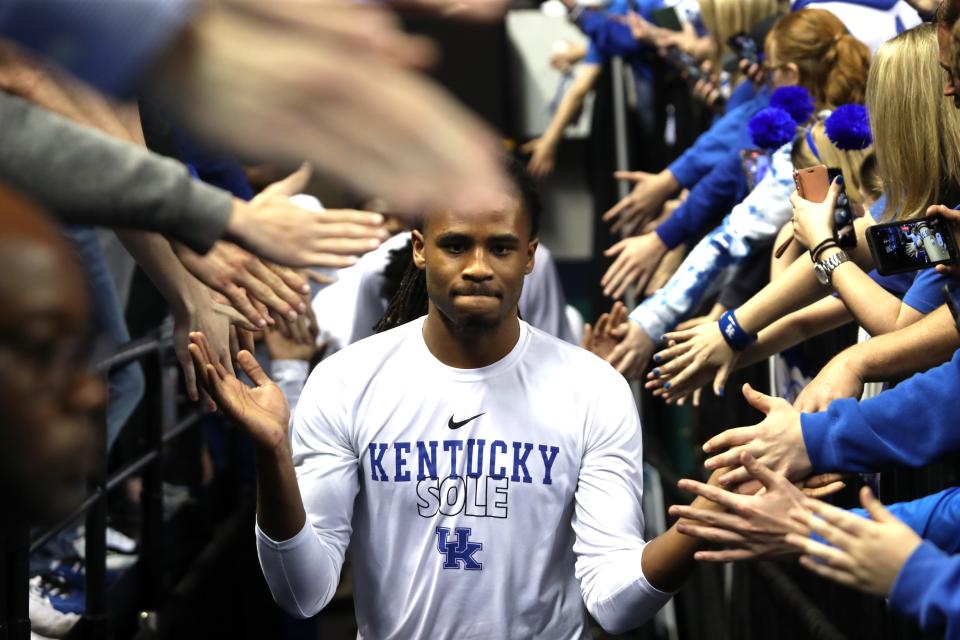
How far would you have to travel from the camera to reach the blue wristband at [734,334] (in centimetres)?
343

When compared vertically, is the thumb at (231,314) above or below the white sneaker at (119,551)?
above

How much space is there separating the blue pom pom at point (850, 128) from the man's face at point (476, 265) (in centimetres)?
74

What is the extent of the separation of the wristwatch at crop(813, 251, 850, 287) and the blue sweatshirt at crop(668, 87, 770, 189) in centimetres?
119

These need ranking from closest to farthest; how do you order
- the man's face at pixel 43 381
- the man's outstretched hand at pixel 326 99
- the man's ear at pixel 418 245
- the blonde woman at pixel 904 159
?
1. the man's face at pixel 43 381
2. the man's outstretched hand at pixel 326 99
3. the blonde woman at pixel 904 159
4. the man's ear at pixel 418 245

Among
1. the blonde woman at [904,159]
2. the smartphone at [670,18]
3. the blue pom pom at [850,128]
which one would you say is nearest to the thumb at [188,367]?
the blonde woman at [904,159]

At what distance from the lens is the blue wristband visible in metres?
3.43

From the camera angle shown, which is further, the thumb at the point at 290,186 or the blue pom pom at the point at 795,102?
the blue pom pom at the point at 795,102

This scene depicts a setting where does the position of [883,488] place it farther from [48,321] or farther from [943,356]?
[48,321]

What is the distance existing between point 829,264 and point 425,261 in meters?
0.86

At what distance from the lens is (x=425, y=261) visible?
3119 mm

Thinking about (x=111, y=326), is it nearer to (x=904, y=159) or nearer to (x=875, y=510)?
(x=904, y=159)

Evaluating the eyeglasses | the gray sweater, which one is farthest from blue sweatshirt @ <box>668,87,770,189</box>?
the eyeglasses

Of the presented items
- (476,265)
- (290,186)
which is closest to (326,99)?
(290,186)

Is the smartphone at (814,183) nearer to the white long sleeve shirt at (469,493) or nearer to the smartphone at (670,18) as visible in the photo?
the white long sleeve shirt at (469,493)
